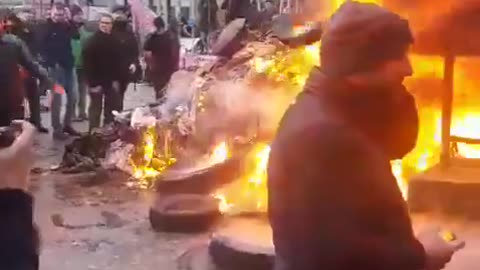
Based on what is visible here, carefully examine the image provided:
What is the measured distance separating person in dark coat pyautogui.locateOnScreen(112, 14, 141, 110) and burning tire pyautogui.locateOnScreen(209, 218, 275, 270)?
5969mm

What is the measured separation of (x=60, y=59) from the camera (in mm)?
13469

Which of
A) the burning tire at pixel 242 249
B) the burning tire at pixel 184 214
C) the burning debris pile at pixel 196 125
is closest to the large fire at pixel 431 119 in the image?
the burning tire at pixel 184 214

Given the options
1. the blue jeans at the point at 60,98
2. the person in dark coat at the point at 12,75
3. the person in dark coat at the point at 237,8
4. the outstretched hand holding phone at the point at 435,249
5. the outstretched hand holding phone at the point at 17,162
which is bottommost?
the blue jeans at the point at 60,98

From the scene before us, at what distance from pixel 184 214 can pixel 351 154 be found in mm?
4723

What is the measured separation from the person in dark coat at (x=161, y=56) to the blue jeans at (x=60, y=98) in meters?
1.24

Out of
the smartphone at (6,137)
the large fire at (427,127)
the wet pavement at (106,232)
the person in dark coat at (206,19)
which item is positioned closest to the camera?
the smartphone at (6,137)

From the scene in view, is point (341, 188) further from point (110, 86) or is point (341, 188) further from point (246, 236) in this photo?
point (110, 86)

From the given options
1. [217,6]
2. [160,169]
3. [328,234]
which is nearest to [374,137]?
[328,234]

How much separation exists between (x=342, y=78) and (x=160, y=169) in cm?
725

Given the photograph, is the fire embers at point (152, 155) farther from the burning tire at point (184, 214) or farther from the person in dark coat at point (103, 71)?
the burning tire at point (184, 214)

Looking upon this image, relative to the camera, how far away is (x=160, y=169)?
9875 millimetres

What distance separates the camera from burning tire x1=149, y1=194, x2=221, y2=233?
725 centimetres

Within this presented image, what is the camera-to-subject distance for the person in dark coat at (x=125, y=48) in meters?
12.2

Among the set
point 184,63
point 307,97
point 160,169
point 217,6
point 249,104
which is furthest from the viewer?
point 217,6
